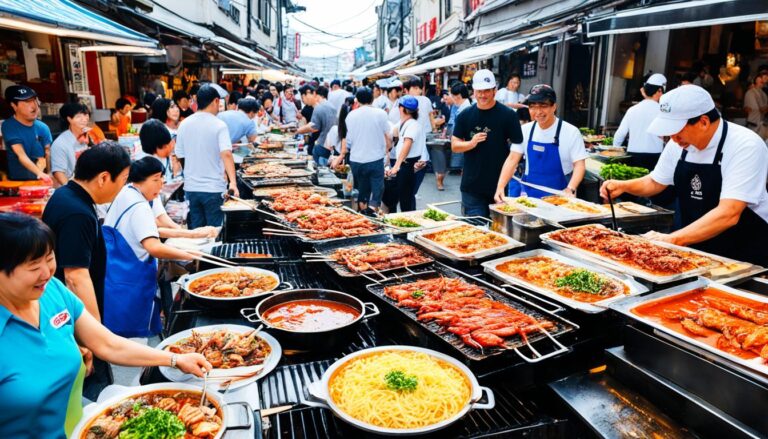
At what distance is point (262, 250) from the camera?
189 inches

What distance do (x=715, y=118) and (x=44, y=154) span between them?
9139 mm

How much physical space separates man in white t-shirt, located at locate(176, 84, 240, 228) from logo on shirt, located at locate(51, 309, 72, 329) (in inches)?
185

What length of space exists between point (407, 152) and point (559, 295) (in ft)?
21.4

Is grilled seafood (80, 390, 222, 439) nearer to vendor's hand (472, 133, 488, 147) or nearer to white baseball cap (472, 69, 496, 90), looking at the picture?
vendor's hand (472, 133, 488, 147)

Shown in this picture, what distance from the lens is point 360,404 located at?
7.88 feet

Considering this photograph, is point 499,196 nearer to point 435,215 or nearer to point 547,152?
point 435,215

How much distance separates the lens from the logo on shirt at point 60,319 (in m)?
2.40

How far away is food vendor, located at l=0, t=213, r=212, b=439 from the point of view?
2.12m

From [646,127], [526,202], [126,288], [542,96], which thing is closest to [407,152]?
[542,96]

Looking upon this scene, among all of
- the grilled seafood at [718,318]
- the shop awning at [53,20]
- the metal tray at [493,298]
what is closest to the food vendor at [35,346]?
the metal tray at [493,298]

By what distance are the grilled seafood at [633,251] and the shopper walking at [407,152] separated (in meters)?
5.39

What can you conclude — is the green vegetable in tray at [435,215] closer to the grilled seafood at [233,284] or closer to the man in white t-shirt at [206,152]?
the grilled seafood at [233,284]

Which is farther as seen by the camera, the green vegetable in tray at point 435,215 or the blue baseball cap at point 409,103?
the blue baseball cap at point 409,103

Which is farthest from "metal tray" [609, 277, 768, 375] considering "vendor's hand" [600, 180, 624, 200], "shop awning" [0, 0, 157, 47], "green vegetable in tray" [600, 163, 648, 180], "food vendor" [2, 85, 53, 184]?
"food vendor" [2, 85, 53, 184]
